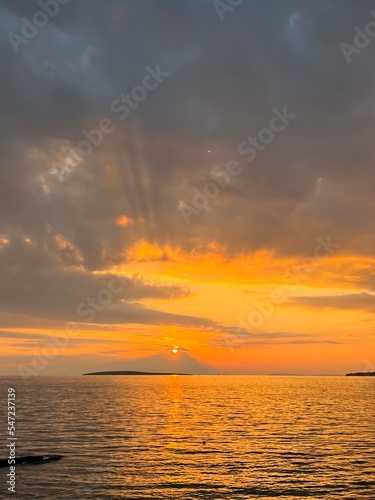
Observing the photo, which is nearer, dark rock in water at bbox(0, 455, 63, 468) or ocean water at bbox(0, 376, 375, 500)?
ocean water at bbox(0, 376, 375, 500)

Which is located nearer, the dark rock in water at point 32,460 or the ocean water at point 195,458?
the ocean water at point 195,458

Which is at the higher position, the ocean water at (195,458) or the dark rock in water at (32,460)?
the dark rock in water at (32,460)

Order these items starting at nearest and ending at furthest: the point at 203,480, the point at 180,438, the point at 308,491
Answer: the point at 308,491 → the point at 203,480 → the point at 180,438

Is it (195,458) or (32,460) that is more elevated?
(32,460)

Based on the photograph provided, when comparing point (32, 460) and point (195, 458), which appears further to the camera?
point (195, 458)

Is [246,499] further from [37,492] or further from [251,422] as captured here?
[251,422]

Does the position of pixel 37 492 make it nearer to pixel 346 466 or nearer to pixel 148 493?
pixel 148 493

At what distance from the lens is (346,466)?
59250mm

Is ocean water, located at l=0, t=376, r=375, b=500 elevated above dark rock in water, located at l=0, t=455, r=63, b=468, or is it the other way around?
dark rock in water, located at l=0, t=455, r=63, b=468

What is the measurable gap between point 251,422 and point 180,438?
94.4 feet

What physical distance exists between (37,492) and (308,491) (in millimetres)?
25604

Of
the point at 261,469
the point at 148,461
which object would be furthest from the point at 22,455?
the point at 261,469

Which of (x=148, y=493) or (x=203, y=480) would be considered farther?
(x=203, y=480)

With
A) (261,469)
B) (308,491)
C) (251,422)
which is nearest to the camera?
(308,491)
